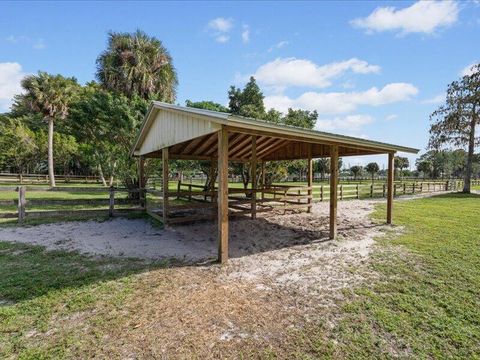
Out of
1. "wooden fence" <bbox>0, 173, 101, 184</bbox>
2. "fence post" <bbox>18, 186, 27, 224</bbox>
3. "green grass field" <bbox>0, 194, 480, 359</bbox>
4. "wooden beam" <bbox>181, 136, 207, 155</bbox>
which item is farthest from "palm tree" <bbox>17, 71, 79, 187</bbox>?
"green grass field" <bbox>0, 194, 480, 359</bbox>

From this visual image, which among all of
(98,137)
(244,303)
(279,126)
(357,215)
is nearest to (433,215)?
(357,215)

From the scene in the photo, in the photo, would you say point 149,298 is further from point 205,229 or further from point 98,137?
point 98,137

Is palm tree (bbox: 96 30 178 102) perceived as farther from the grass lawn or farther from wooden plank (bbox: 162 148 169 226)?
the grass lawn

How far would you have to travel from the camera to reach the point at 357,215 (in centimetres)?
→ 1015

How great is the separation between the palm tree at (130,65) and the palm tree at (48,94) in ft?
28.0

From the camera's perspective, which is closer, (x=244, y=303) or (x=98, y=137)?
(x=244, y=303)

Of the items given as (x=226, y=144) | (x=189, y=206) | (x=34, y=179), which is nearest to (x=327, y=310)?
(x=226, y=144)

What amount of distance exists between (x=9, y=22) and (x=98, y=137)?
6613mm

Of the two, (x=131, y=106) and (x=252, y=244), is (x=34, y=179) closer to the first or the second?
(x=131, y=106)

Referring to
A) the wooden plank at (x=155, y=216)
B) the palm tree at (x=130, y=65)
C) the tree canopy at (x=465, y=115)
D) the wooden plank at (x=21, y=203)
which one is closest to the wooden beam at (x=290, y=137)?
the wooden plank at (x=155, y=216)

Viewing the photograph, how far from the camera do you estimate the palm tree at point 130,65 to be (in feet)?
45.4

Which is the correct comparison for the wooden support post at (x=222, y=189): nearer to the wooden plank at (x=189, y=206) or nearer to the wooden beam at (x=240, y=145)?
the wooden plank at (x=189, y=206)

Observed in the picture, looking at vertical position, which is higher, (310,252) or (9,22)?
(9,22)

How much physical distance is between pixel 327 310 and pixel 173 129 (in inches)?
220
